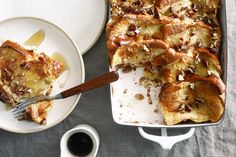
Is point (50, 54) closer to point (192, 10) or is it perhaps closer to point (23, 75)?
point (23, 75)

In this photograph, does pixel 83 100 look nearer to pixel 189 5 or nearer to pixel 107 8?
pixel 107 8

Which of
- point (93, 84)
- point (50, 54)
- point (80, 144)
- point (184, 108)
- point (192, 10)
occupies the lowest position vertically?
point (80, 144)

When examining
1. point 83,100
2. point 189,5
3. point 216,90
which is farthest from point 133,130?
point 189,5

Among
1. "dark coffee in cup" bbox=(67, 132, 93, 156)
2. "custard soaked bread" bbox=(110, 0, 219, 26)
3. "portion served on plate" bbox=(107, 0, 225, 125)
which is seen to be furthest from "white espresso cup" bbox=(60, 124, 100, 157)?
"custard soaked bread" bbox=(110, 0, 219, 26)

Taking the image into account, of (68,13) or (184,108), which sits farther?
(68,13)

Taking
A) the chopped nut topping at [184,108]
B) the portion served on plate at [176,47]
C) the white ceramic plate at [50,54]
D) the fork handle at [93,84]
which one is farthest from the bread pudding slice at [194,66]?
the white ceramic plate at [50,54]

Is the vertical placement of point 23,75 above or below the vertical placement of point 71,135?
above


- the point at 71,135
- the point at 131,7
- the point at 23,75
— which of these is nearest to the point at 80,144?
the point at 71,135
